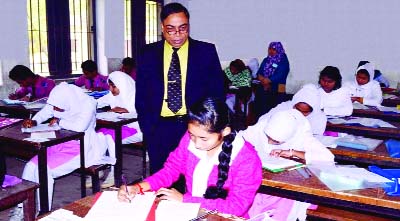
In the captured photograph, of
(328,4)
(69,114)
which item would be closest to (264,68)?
(328,4)

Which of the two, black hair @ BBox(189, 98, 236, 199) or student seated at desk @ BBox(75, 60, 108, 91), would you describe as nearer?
black hair @ BBox(189, 98, 236, 199)

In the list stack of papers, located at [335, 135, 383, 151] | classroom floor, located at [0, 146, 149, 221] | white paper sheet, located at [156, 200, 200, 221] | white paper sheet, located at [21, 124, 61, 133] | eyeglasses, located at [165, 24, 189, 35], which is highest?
eyeglasses, located at [165, 24, 189, 35]

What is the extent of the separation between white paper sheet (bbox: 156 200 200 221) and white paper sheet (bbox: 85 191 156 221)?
45 millimetres

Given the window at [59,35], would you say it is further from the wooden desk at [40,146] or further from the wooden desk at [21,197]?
the wooden desk at [21,197]

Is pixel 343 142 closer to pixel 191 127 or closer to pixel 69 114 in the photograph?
pixel 191 127

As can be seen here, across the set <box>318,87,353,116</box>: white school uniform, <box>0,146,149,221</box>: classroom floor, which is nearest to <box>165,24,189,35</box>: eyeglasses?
<box>0,146,149,221</box>: classroom floor

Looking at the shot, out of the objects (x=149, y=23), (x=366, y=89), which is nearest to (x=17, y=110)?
(x=366, y=89)

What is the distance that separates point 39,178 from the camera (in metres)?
3.02

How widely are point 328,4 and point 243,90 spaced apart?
129 inches

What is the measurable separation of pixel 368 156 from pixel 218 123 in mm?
1362

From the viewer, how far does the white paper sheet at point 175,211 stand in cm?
A: 150

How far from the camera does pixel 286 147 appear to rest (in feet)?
→ 9.00

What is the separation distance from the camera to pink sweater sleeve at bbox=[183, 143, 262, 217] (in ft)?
5.65

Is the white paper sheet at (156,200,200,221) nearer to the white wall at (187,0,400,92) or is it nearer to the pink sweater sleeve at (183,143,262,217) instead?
the pink sweater sleeve at (183,143,262,217)
